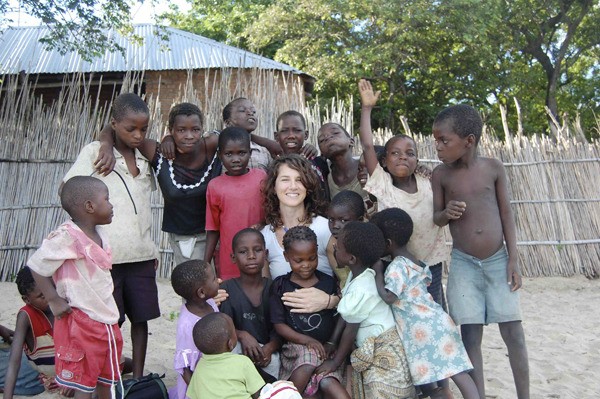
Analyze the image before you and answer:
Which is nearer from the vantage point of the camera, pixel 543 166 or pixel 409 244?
pixel 409 244

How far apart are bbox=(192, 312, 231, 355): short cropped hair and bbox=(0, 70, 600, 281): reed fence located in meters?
3.87

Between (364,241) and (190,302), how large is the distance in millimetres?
1000

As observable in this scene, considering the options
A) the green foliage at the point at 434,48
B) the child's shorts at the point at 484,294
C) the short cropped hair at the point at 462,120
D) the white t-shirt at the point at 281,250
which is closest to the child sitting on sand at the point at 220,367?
the white t-shirt at the point at 281,250

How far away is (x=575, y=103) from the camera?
66.2 feet

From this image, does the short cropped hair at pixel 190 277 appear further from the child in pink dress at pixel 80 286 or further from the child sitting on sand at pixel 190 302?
the child in pink dress at pixel 80 286

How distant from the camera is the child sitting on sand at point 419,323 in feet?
9.90

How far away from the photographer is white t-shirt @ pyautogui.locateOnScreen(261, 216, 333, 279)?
11.4 ft

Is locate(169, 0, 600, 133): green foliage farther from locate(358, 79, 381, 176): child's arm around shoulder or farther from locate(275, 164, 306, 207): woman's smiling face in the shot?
locate(275, 164, 306, 207): woman's smiling face

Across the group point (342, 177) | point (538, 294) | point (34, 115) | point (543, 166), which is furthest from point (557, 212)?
point (34, 115)

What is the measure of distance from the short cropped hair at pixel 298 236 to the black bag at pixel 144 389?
108cm

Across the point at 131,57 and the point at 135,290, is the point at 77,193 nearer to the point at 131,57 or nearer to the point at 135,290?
the point at 135,290

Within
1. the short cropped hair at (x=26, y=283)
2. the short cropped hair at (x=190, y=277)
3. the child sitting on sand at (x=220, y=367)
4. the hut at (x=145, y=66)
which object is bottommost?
the child sitting on sand at (x=220, y=367)

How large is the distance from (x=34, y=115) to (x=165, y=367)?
394cm

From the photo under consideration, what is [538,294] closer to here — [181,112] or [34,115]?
[181,112]
